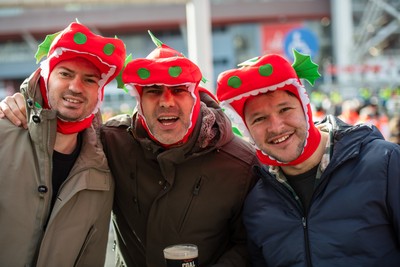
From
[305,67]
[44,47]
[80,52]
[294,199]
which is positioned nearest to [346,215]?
[294,199]

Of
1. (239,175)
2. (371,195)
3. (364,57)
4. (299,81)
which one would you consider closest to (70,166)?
(239,175)

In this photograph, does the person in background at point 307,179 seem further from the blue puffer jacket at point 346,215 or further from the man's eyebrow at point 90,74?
the man's eyebrow at point 90,74

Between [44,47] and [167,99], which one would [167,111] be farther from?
[44,47]

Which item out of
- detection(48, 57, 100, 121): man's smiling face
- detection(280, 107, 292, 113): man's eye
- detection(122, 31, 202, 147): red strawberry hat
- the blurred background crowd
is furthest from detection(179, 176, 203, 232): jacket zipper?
the blurred background crowd

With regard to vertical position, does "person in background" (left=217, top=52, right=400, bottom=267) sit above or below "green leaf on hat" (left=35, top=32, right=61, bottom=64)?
below

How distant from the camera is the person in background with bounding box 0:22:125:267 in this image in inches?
109

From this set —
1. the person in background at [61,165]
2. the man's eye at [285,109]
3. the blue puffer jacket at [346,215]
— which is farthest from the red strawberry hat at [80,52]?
the blue puffer jacket at [346,215]

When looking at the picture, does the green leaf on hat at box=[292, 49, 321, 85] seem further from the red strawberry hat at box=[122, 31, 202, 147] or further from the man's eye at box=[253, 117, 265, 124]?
the red strawberry hat at box=[122, 31, 202, 147]

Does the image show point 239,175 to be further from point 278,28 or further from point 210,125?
point 278,28

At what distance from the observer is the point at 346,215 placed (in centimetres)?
251

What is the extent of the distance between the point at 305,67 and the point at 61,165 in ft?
5.52

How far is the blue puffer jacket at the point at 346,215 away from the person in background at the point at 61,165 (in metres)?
1.11

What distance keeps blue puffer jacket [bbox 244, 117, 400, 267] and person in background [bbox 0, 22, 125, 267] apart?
3.64ft

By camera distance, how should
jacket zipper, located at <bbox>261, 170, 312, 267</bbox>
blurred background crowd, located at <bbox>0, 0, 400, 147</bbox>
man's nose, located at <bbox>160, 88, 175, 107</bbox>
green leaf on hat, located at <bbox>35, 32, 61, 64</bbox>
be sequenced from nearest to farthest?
jacket zipper, located at <bbox>261, 170, 312, 267</bbox> < man's nose, located at <bbox>160, 88, 175, 107</bbox> < green leaf on hat, located at <bbox>35, 32, 61, 64</bbox> < blurred background crowd, located at <bbox>0, 0, 400, 147</bbox>
